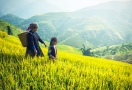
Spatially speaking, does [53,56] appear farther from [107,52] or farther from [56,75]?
[107,52]

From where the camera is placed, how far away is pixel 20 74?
4.95m

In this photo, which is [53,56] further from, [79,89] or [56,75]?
[79,89]

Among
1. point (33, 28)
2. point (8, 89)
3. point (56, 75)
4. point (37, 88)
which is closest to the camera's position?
point (8, 89)

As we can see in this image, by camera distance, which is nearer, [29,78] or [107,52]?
[29,78]

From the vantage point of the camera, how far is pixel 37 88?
4152 millimetres

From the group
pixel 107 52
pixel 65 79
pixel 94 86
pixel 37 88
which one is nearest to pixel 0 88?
pixel 37 88

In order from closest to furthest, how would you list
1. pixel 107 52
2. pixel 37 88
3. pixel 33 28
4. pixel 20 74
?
pixel 37 88 → pixel 20 74 → pixel 33 28 → pixel 107 52

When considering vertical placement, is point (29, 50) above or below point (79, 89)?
above

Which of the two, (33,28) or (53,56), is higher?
(33,28)

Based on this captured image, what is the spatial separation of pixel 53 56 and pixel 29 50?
123cm

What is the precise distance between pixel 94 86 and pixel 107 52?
158759 mm

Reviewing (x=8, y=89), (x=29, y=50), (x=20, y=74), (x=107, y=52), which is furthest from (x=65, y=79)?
(x=107, y=52)

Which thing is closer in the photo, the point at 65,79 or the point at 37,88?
the point at 37,88

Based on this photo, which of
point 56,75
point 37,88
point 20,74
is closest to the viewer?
point 37,88
